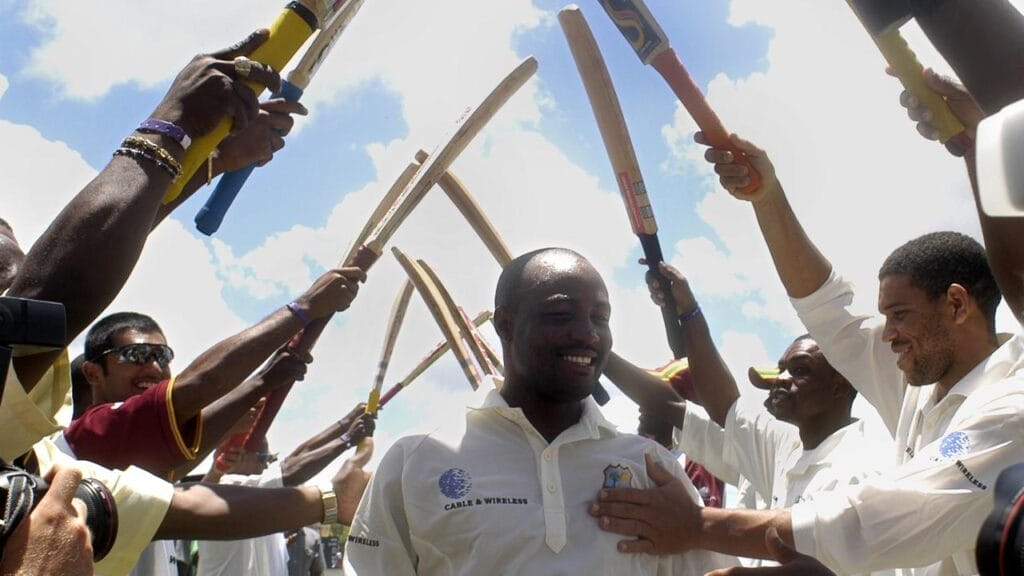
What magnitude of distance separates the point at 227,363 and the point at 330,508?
0.82m

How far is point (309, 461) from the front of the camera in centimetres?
736

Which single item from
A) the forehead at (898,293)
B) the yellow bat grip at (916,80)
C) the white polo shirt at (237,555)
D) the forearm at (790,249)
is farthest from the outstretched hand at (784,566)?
the white polo shirt at (237,555)

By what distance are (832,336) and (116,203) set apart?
3065 millimetres

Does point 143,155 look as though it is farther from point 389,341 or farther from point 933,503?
point 389,341

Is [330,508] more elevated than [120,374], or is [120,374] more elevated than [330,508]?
[120,374]

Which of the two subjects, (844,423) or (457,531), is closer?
(457,531)

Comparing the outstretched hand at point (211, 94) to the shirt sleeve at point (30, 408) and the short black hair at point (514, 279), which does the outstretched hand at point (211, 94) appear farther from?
the short black hair at point (514, 279)

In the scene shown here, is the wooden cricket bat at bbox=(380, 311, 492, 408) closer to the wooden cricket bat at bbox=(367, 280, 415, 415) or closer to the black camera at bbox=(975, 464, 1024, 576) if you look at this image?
the wooden cricket bat at bbox=(367, 280, 415, 415)

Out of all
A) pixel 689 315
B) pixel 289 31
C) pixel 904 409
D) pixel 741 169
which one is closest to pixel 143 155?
pixel 289 31

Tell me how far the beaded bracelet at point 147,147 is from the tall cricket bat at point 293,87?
45.8 inches

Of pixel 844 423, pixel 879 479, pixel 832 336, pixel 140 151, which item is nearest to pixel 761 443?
pixel 844 423

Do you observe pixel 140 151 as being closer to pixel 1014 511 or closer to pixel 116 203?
pixel 116 203

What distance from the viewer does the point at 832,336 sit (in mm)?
4145

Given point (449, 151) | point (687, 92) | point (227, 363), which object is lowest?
point (227, 363)
